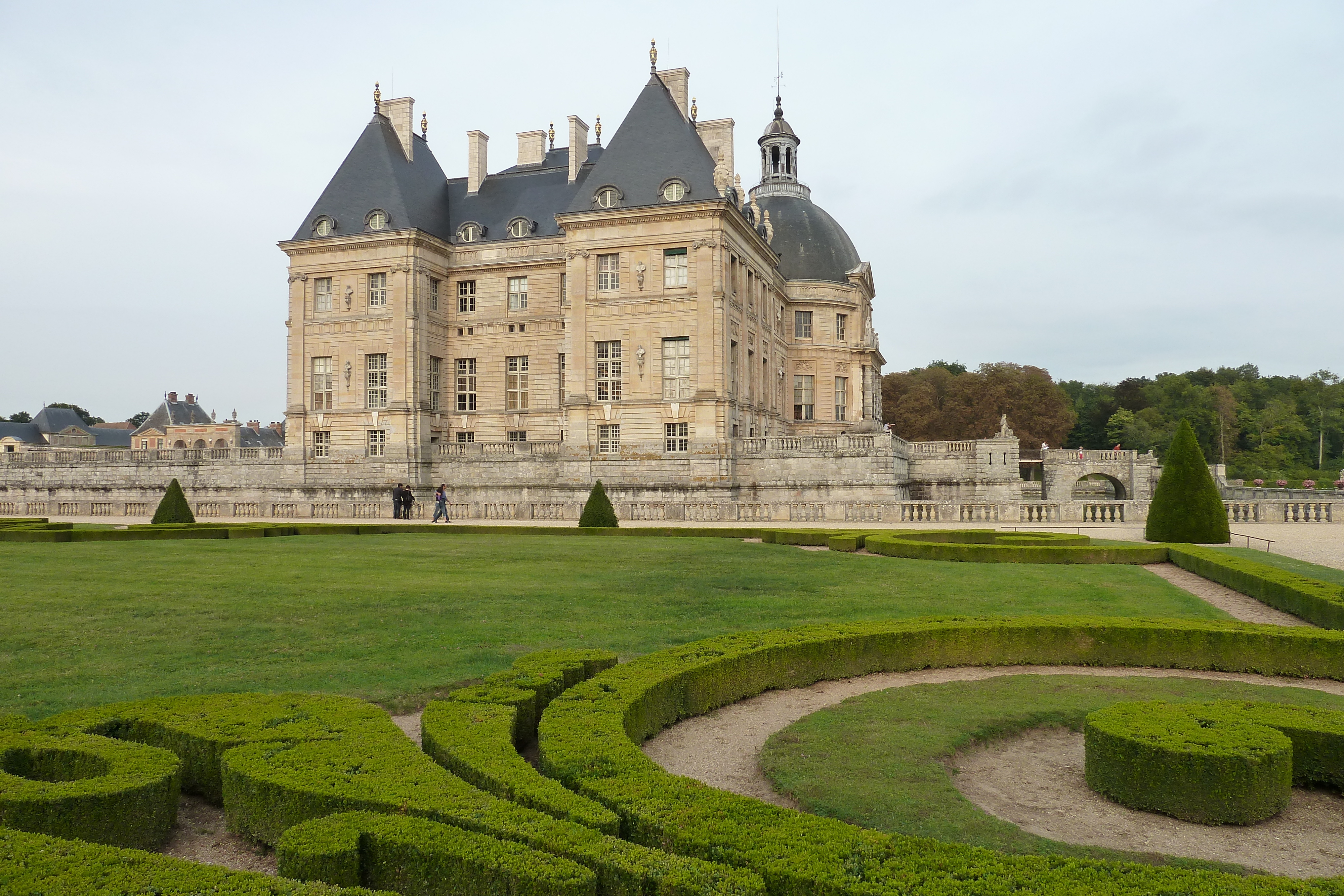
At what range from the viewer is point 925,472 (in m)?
38.9

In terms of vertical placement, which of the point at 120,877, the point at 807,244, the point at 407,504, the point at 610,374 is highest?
the point at 807,244

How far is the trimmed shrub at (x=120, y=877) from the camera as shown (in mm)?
3516

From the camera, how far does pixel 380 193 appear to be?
145 ft

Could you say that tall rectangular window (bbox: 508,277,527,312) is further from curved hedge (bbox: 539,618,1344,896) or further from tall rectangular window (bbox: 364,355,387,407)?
curved hedge (bbox: 539,618,1344,896)

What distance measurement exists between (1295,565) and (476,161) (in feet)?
138

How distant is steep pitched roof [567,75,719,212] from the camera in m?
38.9

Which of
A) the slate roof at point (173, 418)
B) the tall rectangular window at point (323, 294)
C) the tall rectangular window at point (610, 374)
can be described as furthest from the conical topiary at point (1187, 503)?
the slate roof at point (173, 418)

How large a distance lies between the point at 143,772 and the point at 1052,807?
209 inches

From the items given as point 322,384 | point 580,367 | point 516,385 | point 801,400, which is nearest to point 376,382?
point 322,384

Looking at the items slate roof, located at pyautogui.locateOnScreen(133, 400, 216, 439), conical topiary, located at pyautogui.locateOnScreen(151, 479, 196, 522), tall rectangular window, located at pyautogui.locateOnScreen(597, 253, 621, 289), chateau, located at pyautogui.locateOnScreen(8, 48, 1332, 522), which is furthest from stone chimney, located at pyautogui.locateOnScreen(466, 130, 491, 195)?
slate roof, located at pyautogui.locateOnScreen(133, 400, 216, 439)

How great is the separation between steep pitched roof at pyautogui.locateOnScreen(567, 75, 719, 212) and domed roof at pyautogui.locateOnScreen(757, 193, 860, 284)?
1233 centimetres

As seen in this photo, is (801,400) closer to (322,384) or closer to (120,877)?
(322,384)

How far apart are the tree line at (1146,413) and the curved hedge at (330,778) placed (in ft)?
234

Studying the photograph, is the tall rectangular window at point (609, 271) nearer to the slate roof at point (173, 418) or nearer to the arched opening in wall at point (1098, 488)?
the arched opening in wall at point (1098, 488)
